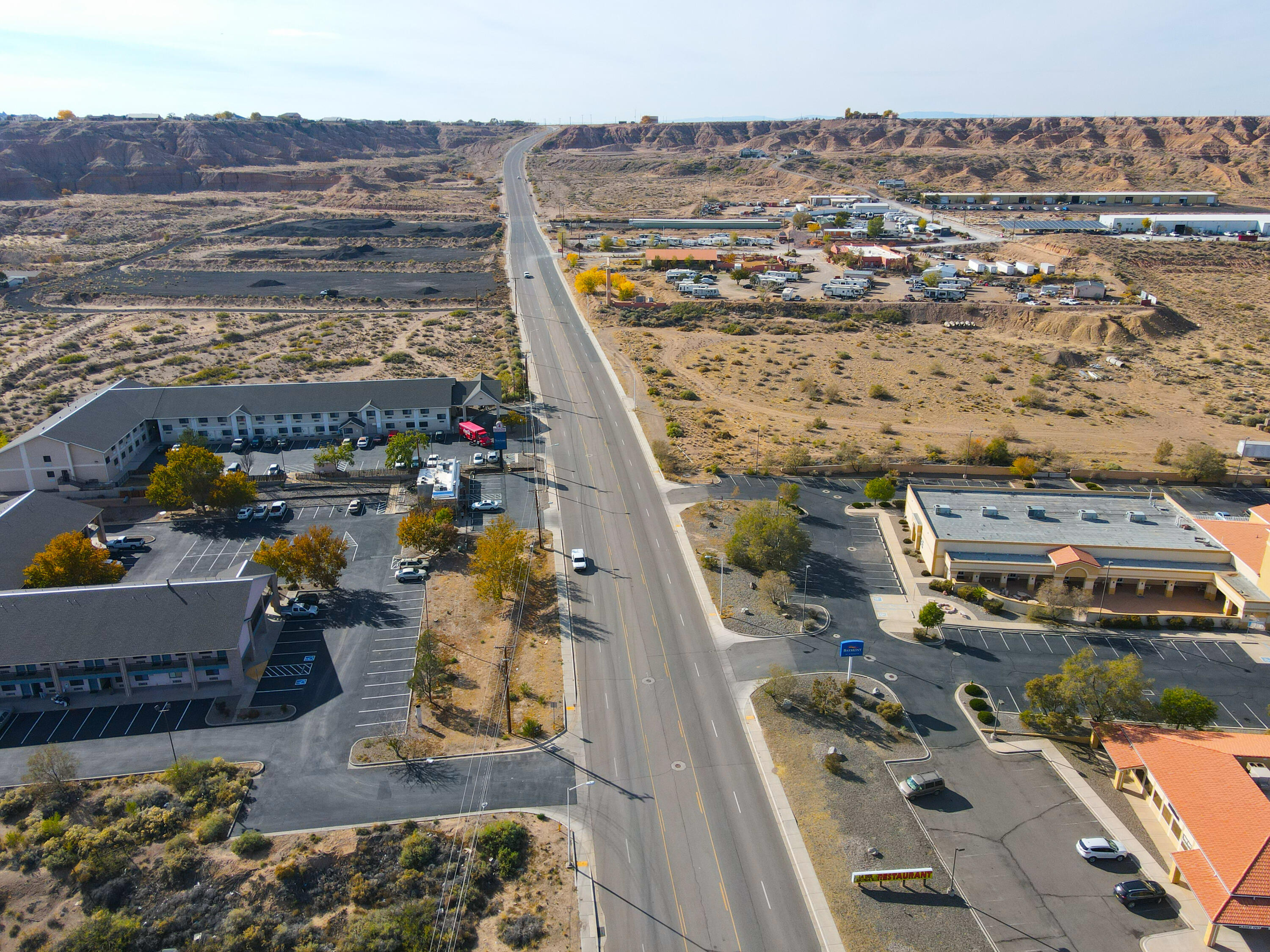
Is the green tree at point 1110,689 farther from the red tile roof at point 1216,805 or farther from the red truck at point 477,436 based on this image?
the red truck at point 477,436

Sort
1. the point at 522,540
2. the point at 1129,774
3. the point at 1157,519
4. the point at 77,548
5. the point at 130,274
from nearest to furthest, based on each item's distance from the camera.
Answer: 1. the point at 1129,774
2. the point at 77,548
3. the point at 522,540
4. the point at 1157,519
5. the point at 130,274

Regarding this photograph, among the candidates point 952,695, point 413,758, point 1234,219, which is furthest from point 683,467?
point 1234,219

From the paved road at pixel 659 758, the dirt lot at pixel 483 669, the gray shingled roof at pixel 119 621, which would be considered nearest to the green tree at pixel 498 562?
the dirt lot at pixel 483 669

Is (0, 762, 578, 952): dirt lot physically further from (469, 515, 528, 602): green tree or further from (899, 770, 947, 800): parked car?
Result: (469, 515, 528, 602): green tree

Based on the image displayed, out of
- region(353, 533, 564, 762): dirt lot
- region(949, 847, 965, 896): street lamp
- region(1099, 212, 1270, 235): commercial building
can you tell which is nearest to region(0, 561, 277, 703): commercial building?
region(353, 533, 564, 762): dirt lot

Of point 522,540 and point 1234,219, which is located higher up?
point 1234,219

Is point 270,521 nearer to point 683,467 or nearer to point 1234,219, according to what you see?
point 683,467

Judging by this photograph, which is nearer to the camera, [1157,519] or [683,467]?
[1157,519]

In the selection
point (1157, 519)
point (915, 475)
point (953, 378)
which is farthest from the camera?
point (953, 378)

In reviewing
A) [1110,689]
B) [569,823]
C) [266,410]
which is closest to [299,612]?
[569,823]
